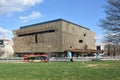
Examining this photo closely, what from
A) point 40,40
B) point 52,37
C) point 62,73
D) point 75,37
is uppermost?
point 75,37

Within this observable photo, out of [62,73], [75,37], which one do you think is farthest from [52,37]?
[62,73]

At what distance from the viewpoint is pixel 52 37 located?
358 ft

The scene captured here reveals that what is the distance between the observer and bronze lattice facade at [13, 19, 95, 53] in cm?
10650

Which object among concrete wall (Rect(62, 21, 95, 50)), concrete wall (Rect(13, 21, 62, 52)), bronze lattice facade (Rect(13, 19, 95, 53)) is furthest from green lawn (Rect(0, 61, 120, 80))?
concrete wall (Rect(13, 21, 62, 52))

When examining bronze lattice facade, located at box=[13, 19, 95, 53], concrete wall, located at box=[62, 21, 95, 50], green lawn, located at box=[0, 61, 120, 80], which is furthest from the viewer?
concrete wall, located at box=[62, 21, 95, 50]

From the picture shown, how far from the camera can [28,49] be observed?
12012cm

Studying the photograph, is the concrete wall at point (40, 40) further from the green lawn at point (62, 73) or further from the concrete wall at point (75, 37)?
the green lawn at point (62, 73)

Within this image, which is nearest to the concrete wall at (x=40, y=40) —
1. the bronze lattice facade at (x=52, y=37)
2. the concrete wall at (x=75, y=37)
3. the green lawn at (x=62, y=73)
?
the bronze lattice facade at (x=52, y=37)

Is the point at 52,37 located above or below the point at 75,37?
below

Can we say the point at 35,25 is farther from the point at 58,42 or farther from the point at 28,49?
the point at 58,42

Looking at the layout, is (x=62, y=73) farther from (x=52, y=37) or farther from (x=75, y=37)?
(x=75, y=37)

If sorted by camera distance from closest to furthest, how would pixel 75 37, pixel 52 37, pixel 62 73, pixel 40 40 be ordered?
1. pixel 62 73
2. pixel 52 37
3. pixel 75 37
4. pixel 40 40

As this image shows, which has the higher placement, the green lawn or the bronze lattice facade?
the bronze lattice facade

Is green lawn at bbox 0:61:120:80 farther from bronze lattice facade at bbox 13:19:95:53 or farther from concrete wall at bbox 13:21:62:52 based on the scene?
concrete wall at bbox 13:21:62:52
